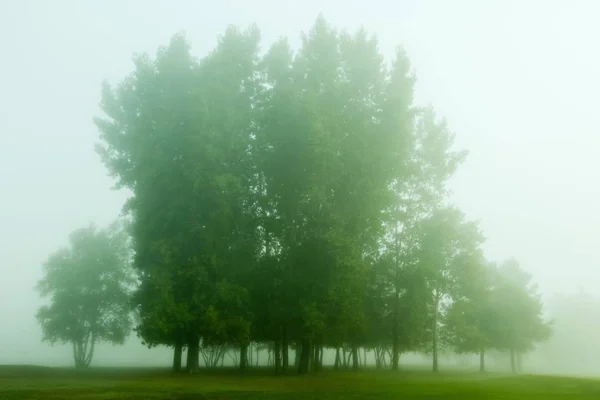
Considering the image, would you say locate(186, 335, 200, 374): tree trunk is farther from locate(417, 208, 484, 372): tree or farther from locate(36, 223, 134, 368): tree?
locate(36, 223, 134, 368): tree

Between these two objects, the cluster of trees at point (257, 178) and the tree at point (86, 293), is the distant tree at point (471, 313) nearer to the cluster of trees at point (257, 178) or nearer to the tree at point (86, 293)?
the cluster of trees at point (257, 178)

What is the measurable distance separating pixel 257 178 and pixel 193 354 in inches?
589

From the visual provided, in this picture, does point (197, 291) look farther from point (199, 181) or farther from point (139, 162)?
point (139, 162)

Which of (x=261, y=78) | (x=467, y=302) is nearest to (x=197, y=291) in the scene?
(x=261, y=78)

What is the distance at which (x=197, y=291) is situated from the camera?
36875mm

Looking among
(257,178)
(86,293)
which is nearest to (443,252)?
(257,178)

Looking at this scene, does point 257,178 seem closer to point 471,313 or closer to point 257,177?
point 257,177

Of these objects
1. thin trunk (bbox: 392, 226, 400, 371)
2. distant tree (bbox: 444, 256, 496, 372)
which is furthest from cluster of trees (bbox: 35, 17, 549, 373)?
distant tree (bbox: 444, 256, 496, 372)

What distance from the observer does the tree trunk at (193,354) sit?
38750mm

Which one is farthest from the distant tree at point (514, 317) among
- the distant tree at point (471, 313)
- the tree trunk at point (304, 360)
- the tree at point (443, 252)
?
the tree trunk at point (304, 360)

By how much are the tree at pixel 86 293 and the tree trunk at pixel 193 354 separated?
23.7m

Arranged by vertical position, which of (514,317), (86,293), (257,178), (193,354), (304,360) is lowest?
(304,360)

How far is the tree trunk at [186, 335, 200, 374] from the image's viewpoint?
38750 mm

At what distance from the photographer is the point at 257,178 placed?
137 ft
